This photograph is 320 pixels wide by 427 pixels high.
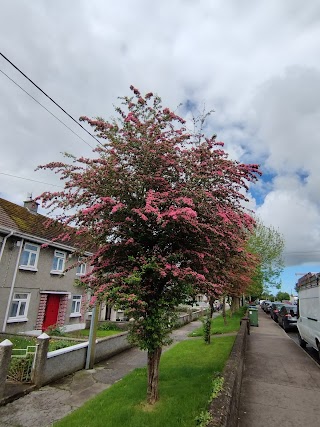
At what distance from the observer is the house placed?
14297mm

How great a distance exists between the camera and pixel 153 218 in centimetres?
579

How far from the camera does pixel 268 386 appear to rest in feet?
24.8

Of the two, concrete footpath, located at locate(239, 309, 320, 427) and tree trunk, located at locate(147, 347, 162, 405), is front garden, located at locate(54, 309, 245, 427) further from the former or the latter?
concrete footpath, located at locate(239, 309, 320, 427)

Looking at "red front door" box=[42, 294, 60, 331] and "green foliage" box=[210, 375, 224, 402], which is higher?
"red front door" box=[42, 294, 60, 331]

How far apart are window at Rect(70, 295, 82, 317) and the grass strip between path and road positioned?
11838mm

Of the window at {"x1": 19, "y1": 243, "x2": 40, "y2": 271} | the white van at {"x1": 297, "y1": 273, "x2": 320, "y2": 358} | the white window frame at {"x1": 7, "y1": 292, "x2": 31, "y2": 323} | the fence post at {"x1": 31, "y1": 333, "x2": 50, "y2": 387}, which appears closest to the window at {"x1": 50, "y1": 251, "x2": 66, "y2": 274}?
the window at {"x1": 19, "y1": 243, "x2": 40, "y2": 271}

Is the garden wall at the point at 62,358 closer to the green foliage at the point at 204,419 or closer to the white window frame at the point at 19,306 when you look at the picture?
the green foliage at the point at 204,419

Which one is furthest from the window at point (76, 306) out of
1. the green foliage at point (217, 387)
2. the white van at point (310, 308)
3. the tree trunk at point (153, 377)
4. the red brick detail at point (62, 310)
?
the green foliage at point (217, 387)

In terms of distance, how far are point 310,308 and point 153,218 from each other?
356 inches

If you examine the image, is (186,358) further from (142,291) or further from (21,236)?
(21,236)

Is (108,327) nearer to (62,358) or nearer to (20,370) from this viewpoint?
(62,358)

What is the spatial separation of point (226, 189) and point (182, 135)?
1.61m

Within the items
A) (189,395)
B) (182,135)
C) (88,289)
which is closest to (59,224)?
(88,289)

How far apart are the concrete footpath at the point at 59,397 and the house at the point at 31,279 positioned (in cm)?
497
